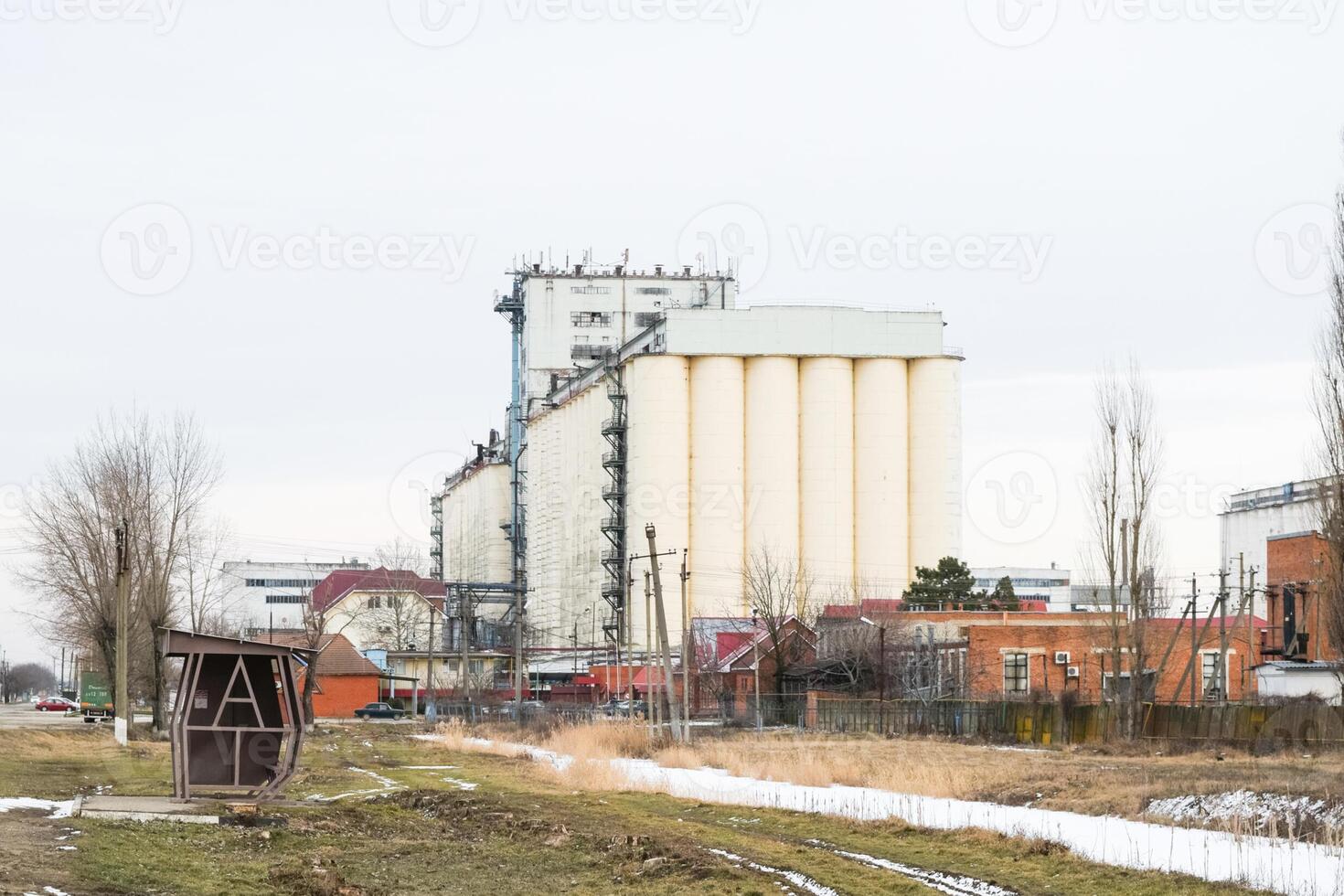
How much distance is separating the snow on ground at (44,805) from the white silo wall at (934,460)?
7069 centimetres

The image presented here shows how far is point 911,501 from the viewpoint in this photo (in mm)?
91625

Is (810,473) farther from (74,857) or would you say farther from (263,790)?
(74,857)

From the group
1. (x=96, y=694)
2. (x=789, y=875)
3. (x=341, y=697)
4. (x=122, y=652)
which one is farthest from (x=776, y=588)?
(x=789, y=875)

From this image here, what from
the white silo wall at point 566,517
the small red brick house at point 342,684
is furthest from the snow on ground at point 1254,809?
the white silo wall at point 566,517

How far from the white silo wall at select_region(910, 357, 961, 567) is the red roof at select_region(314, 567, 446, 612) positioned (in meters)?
46.2

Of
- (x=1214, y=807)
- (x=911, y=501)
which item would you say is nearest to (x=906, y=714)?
(x=1214, y=807)

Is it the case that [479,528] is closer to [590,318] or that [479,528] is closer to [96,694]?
[590,318]

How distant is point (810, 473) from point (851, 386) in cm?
574

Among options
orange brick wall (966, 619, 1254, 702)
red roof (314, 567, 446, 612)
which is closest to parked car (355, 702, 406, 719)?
orange brick wall (966, 619, 1254, 702)

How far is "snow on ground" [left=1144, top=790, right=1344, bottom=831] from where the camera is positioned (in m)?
21.2

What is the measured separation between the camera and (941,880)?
17.0 m

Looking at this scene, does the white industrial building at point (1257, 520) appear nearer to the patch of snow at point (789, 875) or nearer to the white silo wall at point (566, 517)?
the white silo wall at point (566, 517)

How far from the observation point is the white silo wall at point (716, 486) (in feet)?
293

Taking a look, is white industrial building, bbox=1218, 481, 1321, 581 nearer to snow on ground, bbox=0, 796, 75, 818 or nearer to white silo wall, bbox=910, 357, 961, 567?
white silo wall, bbox=910, 357, 961, 567
